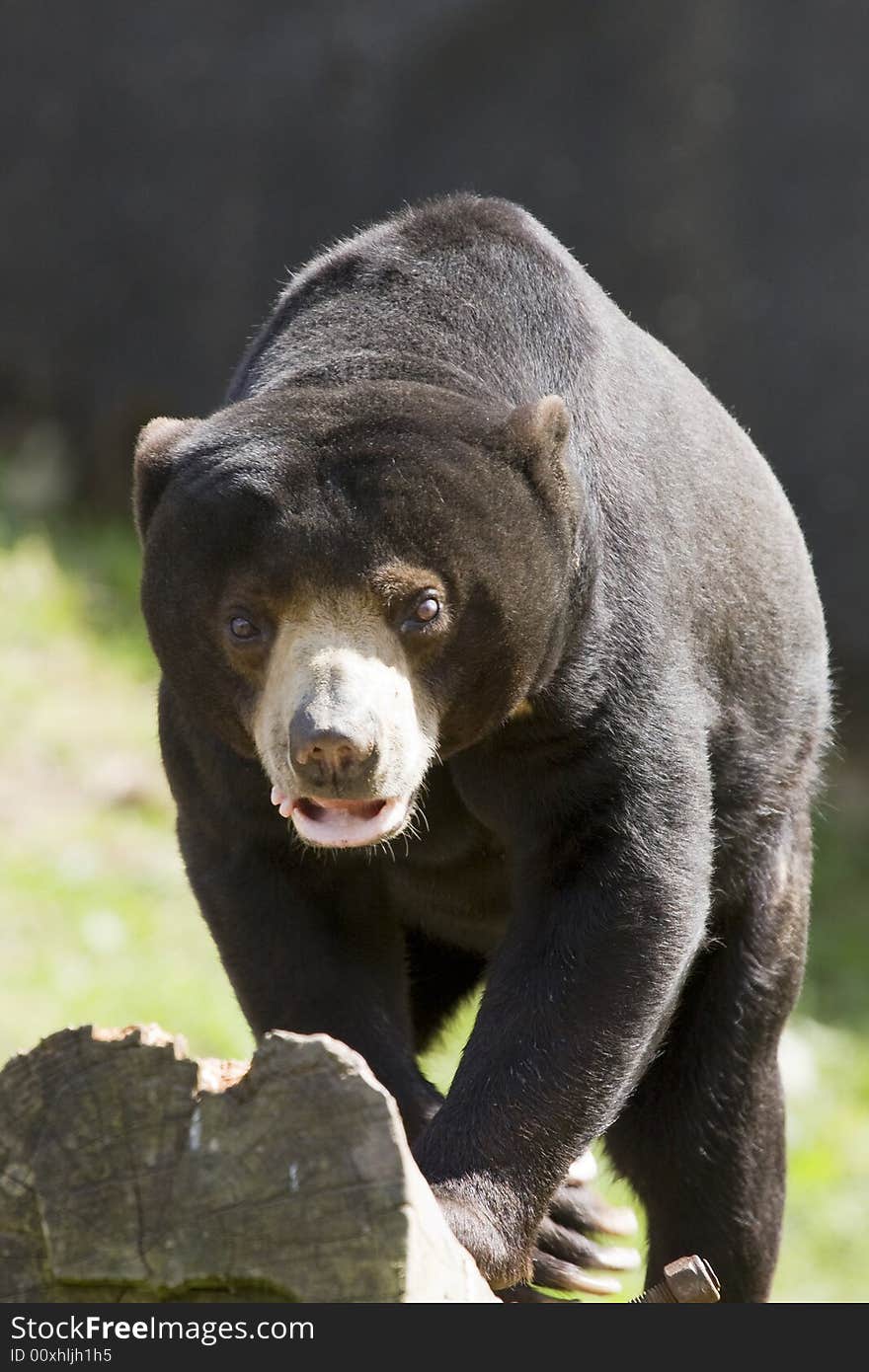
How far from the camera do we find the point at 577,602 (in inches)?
188

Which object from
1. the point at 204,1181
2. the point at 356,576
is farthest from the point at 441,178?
the point at 204,1181

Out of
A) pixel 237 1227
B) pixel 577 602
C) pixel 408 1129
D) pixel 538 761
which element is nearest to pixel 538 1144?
pixel 408 1129

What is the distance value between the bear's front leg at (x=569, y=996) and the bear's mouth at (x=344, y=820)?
1.98 ft

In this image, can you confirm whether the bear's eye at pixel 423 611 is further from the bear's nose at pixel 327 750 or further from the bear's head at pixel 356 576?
the bear's nose at pixel 327 750

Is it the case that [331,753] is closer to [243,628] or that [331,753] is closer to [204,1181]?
[243,628]

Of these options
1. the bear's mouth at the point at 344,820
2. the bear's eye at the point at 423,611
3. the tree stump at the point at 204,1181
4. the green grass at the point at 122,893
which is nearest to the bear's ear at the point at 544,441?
the bear's eye at the point at 423,611

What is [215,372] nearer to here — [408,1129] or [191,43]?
[191,43]

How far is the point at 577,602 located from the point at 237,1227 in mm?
1926

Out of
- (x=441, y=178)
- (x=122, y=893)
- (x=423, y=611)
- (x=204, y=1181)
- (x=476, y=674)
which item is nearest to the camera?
(x=204, y=1181)

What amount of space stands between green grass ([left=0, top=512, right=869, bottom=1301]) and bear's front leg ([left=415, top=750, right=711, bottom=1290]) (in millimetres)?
3784

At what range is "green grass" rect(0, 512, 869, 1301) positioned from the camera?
951 cm

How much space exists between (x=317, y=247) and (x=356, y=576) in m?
8.76

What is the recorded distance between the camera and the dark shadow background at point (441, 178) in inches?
468

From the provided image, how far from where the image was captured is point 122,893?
34.8 feet
